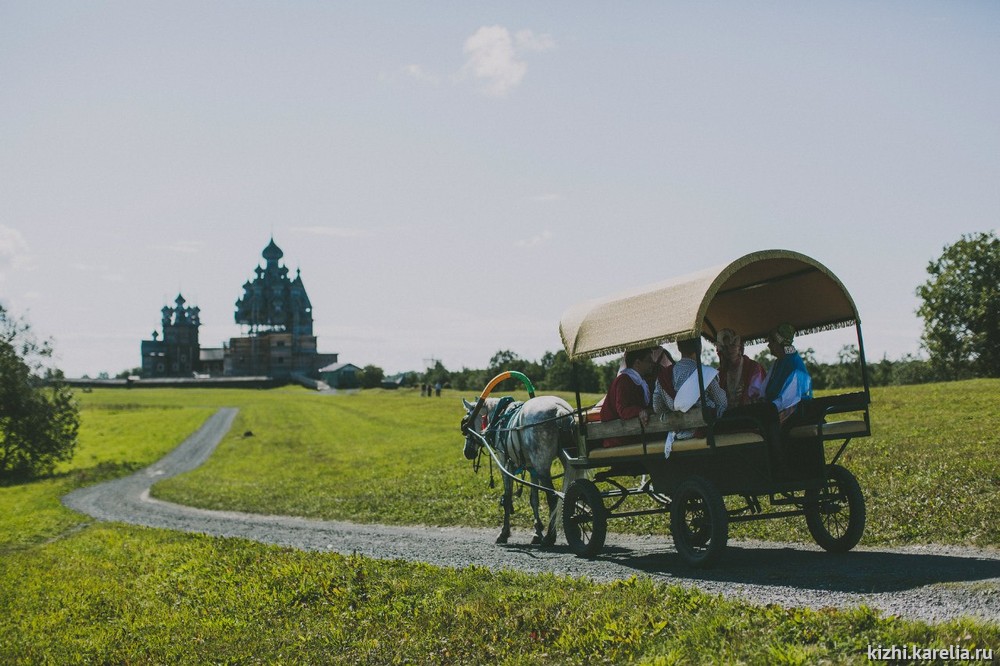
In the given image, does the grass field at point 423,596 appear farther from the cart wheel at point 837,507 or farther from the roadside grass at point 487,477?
the cart wheel at point 837,507

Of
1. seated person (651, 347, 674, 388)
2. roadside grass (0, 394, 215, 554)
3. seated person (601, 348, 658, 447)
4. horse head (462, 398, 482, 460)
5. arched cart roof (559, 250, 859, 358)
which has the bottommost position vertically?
roadside grass (0, 394, 215, 554)

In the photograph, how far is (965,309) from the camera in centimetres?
6744

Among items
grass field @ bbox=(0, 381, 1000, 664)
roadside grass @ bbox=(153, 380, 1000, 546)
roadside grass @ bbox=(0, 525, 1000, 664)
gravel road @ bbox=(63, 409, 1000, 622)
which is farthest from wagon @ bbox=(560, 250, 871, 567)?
roadside grass @ bbox=(153, 380, 1000, 546)

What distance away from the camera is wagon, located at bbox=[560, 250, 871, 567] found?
11.5 metres

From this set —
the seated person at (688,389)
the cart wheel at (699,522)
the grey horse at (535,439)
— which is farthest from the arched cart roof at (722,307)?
the cart wheel at (699,522)

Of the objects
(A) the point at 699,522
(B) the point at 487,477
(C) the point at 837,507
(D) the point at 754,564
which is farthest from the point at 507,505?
(B) the point at 487,477

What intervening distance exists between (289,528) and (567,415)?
11.9m

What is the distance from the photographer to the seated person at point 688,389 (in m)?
11.8

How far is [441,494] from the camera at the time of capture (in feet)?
88.1

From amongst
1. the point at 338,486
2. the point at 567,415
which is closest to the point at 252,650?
the point at 567,415

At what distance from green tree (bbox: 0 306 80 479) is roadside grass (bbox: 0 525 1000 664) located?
39425mm

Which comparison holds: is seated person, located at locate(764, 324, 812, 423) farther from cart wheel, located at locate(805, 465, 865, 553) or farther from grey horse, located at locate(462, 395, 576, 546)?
grey horse, located at locate(462, 395, 576, 546)

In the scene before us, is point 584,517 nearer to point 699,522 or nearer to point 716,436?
point 699,522

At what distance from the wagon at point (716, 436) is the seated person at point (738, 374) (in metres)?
0.73
